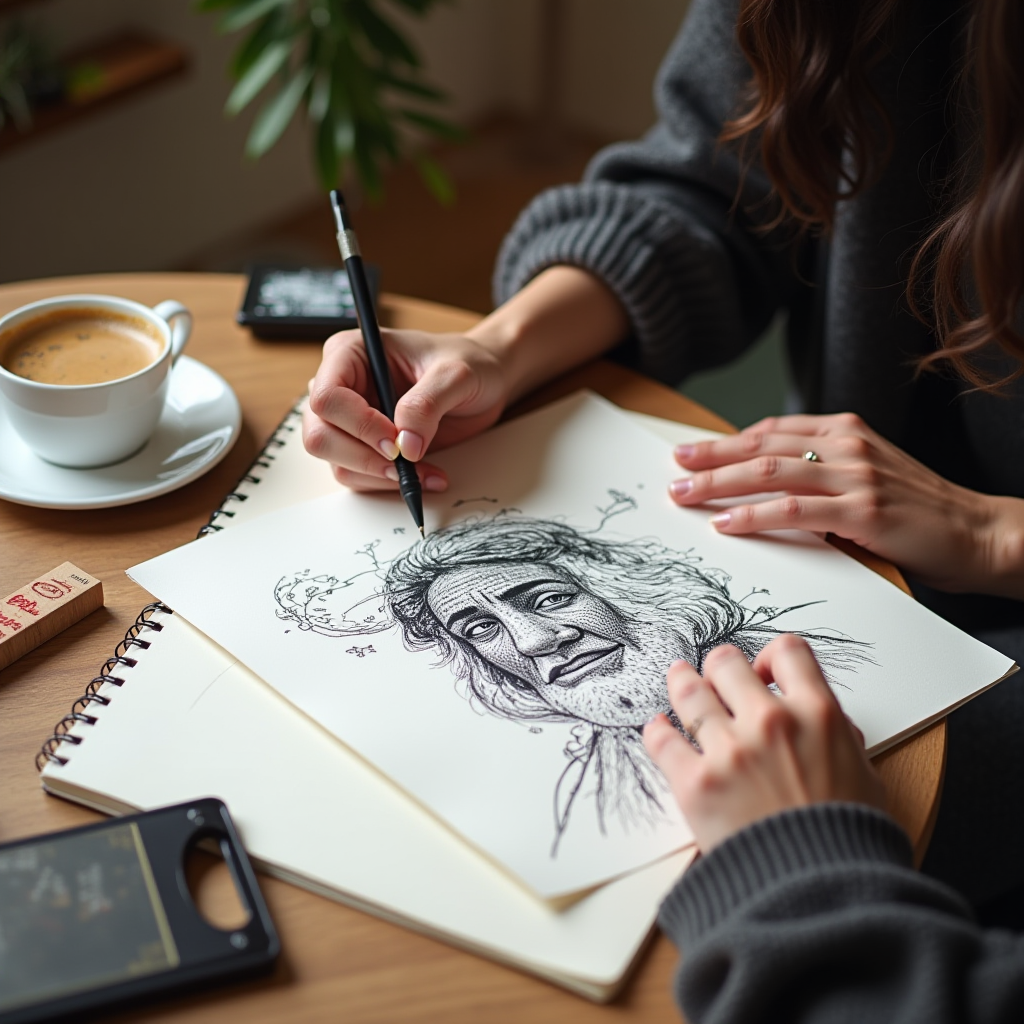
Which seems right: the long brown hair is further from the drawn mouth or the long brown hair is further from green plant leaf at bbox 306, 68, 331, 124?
green plant leaf at bbox 306, 68, 331, 124

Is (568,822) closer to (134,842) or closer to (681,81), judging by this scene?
(134,842)

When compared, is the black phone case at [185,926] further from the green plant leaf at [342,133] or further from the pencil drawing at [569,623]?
the green plant leaf at [342,133]

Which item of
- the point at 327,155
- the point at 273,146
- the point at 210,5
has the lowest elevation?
the point at 273,146

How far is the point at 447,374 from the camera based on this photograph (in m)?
0.75

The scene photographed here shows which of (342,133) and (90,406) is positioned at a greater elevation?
(90,406)

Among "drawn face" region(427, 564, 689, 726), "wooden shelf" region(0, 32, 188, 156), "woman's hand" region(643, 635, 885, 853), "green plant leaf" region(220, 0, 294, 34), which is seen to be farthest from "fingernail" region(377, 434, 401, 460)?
"wooden shelf" region(0, 32, 188, 156)

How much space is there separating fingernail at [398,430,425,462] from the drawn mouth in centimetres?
19

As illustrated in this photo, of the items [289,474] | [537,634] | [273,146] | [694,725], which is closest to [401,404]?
[289,474]

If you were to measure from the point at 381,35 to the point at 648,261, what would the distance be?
961 mm

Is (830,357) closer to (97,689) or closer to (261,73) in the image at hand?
(97,689)

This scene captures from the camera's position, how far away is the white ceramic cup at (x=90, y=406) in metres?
0.69

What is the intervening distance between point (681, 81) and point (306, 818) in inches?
31.2

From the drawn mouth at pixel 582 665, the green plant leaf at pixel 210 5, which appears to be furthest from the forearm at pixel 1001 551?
the green plant leaf at pixel 210 5

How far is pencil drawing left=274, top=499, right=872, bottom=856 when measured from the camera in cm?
56
